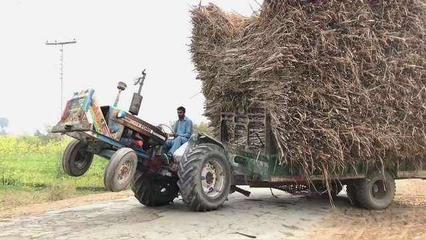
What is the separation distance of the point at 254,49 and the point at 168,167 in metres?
2.62

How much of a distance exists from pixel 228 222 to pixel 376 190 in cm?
433

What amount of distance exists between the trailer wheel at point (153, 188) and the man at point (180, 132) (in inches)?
25.0

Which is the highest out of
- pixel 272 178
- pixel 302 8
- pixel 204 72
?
pixel 302 8

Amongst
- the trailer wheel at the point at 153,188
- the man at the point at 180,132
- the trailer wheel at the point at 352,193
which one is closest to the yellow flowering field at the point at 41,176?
the trailer wheel at the point at 153,188

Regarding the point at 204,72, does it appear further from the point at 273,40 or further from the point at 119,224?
the point at 119,224

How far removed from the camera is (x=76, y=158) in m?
9.62

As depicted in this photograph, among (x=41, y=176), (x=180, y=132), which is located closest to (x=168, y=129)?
(x=180, y=132)

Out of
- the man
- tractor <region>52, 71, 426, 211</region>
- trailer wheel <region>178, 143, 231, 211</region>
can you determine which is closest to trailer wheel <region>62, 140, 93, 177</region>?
tractor <region>52, 71, 426, 211</region>

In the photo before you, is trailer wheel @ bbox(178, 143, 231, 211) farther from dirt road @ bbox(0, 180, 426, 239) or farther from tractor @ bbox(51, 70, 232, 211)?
dirt road @ bbox(0, 180, 426, 239)

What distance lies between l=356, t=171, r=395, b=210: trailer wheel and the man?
3672mm

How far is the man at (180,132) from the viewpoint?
10422 millimetres

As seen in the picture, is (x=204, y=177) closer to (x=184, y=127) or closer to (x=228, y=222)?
(x=228, y=222)

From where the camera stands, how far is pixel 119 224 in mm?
8719

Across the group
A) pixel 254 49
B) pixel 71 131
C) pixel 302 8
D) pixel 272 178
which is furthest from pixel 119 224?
pixel 302 8
